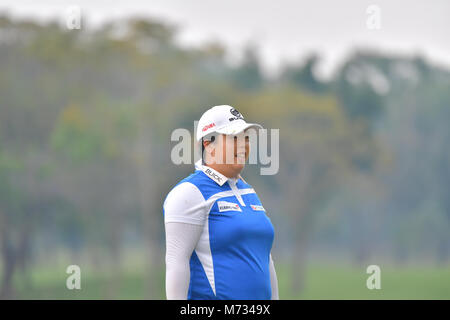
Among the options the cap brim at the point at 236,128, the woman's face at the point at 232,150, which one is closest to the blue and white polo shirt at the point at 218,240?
the woman's face at the point at 232,150

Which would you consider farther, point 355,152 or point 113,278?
point 355,152

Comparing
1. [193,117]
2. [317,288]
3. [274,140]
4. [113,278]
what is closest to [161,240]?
[113,278]

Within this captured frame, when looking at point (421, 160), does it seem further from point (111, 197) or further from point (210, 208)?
point (210, 208)

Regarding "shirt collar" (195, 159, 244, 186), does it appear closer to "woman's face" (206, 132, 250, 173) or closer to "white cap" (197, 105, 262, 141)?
"woman's face" (206, 132, 250, 173)

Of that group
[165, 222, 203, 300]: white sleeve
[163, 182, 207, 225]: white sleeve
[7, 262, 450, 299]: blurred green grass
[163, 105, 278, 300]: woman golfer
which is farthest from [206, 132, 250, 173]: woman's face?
[7, 262, 450, 299]: blurred green grass

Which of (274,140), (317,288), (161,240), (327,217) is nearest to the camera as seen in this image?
(274,140)

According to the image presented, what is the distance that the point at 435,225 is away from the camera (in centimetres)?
3712

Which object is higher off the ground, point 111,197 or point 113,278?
point 111,197

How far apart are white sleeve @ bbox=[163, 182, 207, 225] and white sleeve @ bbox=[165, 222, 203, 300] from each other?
0.03 metres

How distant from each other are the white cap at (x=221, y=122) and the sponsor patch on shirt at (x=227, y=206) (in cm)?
34

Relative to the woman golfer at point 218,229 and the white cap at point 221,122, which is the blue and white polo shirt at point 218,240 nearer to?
the woman golfer at point 218,229

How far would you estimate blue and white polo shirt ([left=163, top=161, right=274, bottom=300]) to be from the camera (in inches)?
136

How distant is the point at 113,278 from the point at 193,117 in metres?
7.78

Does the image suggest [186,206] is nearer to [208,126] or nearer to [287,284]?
[208,126]
